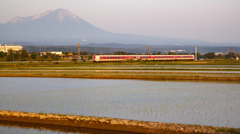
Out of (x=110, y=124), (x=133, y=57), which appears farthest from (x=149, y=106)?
(x=133, y=57)

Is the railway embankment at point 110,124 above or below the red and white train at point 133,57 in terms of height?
below

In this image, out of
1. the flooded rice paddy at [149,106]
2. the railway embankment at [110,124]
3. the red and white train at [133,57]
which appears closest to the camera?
the railway embankment at [110,124]

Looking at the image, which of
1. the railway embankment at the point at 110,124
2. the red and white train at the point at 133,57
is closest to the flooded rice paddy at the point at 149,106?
the railway embankment at the point at 110,124

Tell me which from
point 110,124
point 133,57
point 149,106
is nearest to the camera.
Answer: point 110,124

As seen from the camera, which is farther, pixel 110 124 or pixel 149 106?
pixel 149 106

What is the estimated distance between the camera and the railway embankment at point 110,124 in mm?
9359

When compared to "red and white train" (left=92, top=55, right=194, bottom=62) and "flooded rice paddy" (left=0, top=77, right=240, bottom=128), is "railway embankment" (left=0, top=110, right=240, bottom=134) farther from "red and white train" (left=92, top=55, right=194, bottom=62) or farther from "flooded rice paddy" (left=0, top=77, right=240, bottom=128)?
"red and white train" (left=92, top=55, right=194, bottom=62)

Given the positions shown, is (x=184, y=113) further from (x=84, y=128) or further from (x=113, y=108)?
(x=84, y=128)

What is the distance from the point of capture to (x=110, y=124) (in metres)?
10.3

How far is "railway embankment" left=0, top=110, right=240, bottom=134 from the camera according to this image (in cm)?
936

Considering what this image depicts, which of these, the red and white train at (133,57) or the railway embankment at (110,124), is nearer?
the railway embankment at (110,124)

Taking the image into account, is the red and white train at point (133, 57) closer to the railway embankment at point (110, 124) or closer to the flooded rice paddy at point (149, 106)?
the flooded rice paddy at point (149, 106)

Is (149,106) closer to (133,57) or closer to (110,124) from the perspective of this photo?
(110,124)

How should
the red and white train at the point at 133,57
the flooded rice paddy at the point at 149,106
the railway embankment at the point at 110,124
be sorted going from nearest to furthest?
the railway embankment at the point at 110,124, the flooded rice paddy at the point at 149,106, the red and white train at the point at 133,57
